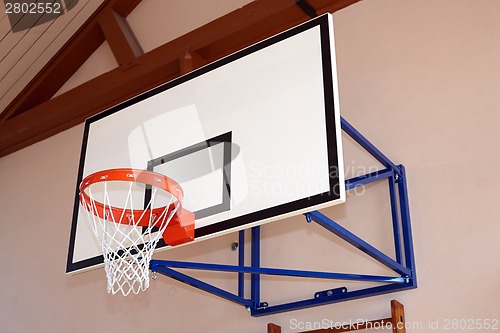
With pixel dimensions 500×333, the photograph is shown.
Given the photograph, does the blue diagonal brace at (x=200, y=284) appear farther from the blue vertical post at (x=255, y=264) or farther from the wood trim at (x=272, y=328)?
the wood trim at (x=272, y=328)

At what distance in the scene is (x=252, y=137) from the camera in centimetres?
272

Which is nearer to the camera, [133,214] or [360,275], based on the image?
[133,214]

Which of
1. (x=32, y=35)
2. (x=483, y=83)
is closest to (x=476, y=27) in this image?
(x=483, y=83)

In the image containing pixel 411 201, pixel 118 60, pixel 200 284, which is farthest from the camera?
pixel 118 60

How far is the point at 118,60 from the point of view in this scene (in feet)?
15.4

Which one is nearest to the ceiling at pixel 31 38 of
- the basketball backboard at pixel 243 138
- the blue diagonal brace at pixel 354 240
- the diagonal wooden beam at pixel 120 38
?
the diagonal wooden beam at pixel 120 38

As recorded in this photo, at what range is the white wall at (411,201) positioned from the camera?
2938 millimetres

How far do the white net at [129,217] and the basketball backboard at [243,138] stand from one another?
115mm

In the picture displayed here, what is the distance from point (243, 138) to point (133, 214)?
1.88ft

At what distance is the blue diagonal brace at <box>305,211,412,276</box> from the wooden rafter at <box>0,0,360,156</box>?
1.73 meters

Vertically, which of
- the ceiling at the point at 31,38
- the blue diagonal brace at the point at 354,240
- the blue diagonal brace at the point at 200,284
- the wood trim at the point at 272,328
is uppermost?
the ceiling at the point at 31,38

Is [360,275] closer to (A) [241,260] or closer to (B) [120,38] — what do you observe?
(A) [241,260]

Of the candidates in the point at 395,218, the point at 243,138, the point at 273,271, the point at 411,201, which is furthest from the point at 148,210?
the point at 411,201

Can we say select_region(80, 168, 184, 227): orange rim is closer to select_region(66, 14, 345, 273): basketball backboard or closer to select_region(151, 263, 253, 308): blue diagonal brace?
select_region(66, 14, 345, 273): basketball backboard
